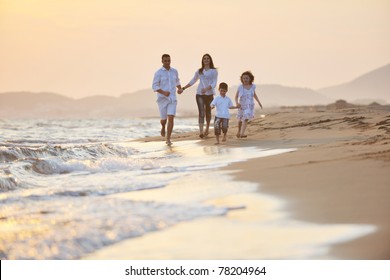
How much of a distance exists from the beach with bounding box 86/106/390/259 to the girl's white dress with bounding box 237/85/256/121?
16.5ft

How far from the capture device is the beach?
10.9ft

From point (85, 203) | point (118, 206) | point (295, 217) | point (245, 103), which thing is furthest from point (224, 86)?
point (295, 217)

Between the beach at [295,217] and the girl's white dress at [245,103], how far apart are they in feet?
16.5

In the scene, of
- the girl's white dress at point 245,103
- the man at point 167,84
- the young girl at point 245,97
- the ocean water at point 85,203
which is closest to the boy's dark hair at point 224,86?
the young girl at point 245,97

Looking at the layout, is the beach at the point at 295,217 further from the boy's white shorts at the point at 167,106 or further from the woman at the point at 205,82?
the woman at the point at 205,82

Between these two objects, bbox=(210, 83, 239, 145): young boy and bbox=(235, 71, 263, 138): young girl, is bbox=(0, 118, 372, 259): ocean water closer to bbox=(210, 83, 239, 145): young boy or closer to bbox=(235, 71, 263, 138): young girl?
bbox=(210, 83, 239, 145): young boy

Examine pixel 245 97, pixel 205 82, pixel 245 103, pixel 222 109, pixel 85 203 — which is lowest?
pixel 85 203

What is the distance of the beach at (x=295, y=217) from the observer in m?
3.33

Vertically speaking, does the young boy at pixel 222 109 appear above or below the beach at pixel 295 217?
above

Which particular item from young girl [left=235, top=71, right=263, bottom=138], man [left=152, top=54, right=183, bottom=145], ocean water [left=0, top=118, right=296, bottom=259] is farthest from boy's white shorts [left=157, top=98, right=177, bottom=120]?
ocean water [left=0, top=118, right=296, bottom=259]

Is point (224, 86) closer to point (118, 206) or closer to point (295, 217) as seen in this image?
point (118, 206)

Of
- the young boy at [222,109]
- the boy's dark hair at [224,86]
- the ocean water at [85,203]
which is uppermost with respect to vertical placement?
the boy's dark hair at [224,86]

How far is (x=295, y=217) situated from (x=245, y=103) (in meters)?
8.16

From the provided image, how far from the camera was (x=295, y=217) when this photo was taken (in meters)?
3.97
